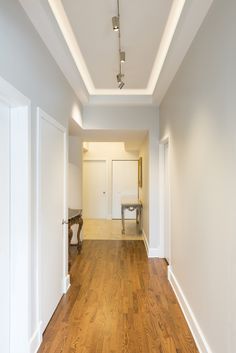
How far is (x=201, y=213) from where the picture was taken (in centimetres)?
207

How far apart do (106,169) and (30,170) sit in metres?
6.55

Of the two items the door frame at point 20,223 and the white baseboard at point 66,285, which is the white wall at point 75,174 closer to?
the white baseboard at point 66,285

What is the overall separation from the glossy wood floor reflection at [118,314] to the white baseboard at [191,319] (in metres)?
0.06

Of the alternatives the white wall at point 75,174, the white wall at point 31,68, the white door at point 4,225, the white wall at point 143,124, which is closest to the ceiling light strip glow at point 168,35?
the white wall at point 143,124

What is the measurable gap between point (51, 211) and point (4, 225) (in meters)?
0.82

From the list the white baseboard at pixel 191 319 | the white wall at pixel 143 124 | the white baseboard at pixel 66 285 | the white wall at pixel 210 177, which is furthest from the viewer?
the white wall at pixel 143 124

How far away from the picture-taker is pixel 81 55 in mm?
3020

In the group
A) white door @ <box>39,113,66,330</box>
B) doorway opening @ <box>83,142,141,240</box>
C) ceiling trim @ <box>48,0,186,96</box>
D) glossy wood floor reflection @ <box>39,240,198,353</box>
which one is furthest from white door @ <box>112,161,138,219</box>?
white door @ <box>39,113,66,330</box>

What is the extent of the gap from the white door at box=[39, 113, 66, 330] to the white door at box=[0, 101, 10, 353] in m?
0.41

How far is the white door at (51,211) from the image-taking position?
7.55ft

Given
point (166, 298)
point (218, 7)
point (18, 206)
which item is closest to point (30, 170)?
point (18, 206)

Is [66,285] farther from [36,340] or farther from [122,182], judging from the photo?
[122,182]

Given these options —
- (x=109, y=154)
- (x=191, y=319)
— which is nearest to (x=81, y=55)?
(x=191, y=319)

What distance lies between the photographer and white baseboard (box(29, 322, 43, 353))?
1988mm
